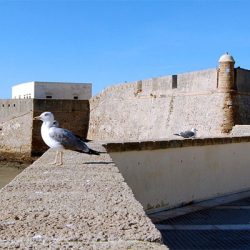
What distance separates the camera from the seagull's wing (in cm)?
430

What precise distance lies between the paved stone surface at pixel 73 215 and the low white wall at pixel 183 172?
2.26 metres

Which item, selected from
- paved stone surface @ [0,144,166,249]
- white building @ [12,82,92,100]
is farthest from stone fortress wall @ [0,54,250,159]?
white building @ [12,82,92,100]

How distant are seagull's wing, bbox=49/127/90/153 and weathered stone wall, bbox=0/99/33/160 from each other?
2297 centimetres

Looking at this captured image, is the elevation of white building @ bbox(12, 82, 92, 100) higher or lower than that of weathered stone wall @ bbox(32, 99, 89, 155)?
higher

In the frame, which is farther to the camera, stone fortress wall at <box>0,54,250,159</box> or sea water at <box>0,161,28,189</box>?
sea water at <box>0,161,28,189</box>

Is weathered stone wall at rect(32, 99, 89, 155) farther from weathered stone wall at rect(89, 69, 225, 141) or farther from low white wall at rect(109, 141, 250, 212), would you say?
low white wall at rect(109, 141, 250, 212)

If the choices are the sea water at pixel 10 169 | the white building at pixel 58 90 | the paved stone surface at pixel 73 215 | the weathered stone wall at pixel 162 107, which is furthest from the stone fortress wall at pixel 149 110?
the white building at pixel 58 90

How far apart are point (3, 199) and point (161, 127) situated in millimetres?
15875

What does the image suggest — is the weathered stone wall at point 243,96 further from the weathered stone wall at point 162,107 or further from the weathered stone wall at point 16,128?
the weathered stone wall at point 16,128

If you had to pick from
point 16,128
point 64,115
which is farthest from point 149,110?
point 16,128

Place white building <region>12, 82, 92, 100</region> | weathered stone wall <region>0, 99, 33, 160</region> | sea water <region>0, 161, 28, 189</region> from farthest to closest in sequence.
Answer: white building <region>12, 82, 92, 100</region>, weathered stone wall <region>0, 99, 33, 160</region>, sea water <region>0, 161, 28, 189</region>

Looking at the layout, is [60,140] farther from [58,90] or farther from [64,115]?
[58,90]

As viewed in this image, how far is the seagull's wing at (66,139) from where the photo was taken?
4.30m

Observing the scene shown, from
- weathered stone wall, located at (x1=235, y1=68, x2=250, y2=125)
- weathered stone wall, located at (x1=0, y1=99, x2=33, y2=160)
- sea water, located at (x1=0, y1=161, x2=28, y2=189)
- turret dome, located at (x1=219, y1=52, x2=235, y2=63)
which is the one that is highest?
turret dome, located at (x1=219, y1=52, x2=235, y2=63)
